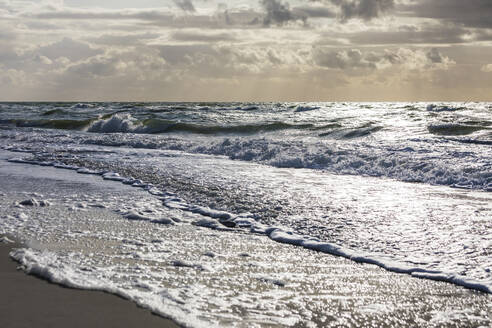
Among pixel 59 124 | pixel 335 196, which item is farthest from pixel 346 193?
pixel 59 124

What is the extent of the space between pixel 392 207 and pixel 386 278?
294 centimetres

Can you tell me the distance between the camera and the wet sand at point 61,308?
2924 millimetres

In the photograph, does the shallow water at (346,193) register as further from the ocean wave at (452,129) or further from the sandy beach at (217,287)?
the ocean wave at (452,129)

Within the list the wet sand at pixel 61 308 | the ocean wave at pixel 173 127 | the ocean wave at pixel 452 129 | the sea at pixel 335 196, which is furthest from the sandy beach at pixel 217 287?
the ocean wave at pixel 173 127

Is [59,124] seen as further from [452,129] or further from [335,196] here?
[335,196]

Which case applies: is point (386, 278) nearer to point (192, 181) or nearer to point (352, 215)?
point (352, 215)

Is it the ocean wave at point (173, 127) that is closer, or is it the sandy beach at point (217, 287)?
the sandy beach at point (217, 287)

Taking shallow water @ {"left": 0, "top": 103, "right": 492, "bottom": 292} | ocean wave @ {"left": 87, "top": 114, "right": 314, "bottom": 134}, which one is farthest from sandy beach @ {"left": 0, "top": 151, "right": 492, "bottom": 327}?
ocean wave @ {"left": 87, "top": 114, "right": 314, "bottom": 134}

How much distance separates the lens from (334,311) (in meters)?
3.31

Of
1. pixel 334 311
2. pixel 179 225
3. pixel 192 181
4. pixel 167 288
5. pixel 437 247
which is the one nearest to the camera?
pixel 334 311

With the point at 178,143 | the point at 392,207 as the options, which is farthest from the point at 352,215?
the point at 178,143

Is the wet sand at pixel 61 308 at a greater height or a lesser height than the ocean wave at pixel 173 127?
greater

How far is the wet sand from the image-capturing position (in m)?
2.92

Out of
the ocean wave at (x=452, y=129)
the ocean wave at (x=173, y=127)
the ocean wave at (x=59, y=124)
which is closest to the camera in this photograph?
the ocean wave at (x=452, y=129)
